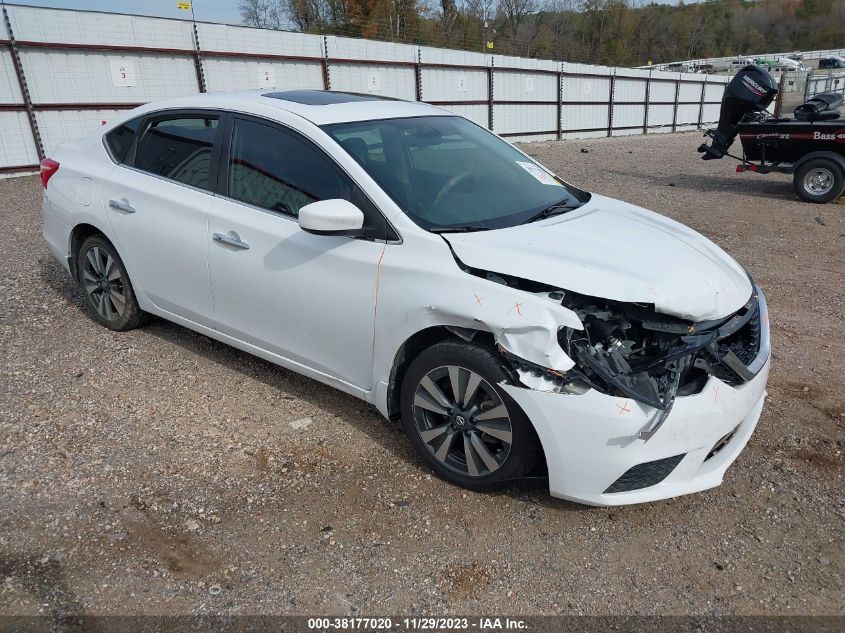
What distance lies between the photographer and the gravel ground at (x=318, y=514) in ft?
7.83

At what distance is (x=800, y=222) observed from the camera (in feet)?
29.0

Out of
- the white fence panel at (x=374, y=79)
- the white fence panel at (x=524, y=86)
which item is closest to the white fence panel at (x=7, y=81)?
the white fence panel at (x=374, y=79)

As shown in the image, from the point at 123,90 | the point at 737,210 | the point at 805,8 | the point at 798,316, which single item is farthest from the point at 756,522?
the point at 805,8

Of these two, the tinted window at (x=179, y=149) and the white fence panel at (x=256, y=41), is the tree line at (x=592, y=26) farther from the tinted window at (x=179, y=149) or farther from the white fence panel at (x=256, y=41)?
the tinted window at (x=179, y=149)

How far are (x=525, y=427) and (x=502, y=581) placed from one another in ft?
2.01

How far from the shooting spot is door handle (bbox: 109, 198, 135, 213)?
4.02 metres

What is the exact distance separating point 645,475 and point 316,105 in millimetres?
2597

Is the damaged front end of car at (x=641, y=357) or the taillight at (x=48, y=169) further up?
the taillight at (x=48, y=169)

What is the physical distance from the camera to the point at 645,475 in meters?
2.56

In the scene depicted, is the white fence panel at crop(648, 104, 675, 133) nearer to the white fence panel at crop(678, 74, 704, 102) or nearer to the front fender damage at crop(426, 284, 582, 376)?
the white fence panel at crop(678, 74, 704, 102)

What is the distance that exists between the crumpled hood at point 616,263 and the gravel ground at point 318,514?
0.96 metres

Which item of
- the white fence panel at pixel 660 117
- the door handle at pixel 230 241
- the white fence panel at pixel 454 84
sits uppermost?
the door handle at pixel 230 241

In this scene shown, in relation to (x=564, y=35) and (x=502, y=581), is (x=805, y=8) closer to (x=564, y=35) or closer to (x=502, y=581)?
(x=564, y=35)

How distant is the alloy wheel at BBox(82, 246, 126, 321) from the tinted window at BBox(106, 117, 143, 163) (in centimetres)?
68
